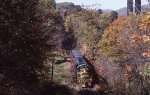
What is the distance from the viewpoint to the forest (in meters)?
20.2

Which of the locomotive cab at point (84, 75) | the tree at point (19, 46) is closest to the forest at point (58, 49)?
the tree at point (19, 46)

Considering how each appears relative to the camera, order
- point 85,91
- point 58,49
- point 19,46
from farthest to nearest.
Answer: point 58,49 → point 85,91 → point 19,46

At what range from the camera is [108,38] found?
5450 cm

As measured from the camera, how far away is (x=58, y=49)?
4303 cm

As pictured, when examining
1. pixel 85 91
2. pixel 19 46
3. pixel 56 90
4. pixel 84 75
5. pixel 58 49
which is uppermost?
pixel 19 46

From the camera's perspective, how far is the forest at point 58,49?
20.2m

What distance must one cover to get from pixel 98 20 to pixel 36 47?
180 ft

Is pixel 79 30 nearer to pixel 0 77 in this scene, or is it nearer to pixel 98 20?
pixel 98 20

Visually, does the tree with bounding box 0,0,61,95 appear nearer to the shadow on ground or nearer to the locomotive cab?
the shadow on ground

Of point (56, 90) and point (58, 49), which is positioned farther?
point (58, 49)

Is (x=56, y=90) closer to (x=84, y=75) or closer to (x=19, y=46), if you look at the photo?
(x=84, y=75)

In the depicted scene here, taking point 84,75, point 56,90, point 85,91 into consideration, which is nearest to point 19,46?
point 56,90

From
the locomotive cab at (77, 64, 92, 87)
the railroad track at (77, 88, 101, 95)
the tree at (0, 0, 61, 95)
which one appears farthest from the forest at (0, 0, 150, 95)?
the locomotive cab at (77, 64, 92, 87)

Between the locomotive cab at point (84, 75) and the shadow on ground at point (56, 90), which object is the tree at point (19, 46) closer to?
the shadow on ground at point (56, 90)
